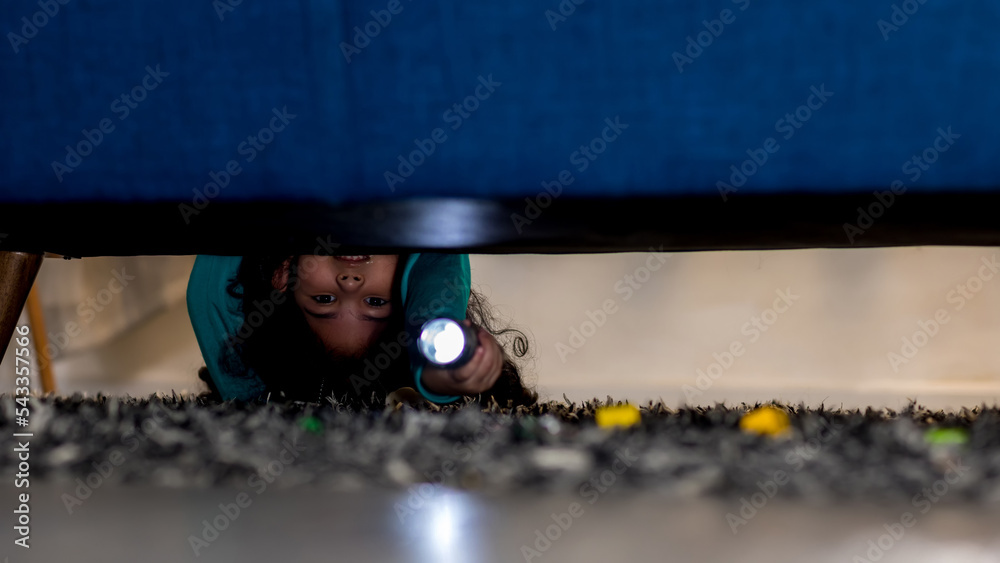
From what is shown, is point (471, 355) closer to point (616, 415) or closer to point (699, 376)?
point (616, 415)

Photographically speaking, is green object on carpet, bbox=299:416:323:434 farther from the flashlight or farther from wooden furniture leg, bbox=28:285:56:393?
wooden furniture leg, bbox=28:285:56:393

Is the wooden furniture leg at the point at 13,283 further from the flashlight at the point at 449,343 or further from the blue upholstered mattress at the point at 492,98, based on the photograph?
the flashlight at the point at 449,343

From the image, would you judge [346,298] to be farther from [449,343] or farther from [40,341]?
[40,341]

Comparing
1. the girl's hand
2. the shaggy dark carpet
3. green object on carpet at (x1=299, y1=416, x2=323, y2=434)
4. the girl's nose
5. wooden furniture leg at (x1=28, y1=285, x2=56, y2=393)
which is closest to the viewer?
the shaggy dark carpet

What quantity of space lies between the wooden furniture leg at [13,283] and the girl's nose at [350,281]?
0.37m

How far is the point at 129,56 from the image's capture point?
590mm

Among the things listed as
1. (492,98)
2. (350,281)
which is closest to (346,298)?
(350,281)

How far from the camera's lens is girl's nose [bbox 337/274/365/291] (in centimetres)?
97

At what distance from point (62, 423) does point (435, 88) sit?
0.39 meters

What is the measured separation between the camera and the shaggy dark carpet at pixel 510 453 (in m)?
0.44

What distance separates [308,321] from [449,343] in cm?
45

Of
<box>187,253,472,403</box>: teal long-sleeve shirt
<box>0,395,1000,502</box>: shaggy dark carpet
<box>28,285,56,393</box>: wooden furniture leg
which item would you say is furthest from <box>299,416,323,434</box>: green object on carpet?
<box>28,285,56,393</box>: wooden furniture leg

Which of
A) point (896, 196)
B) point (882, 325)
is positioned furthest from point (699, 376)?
point (896, 196)

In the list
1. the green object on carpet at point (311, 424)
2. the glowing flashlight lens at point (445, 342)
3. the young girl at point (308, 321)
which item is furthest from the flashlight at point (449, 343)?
the young girl at point (308, 321)
